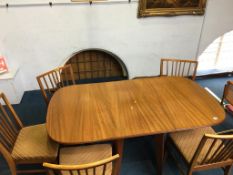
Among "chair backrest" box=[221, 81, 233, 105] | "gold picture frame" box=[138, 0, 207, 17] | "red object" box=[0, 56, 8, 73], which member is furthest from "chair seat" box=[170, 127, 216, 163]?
"red object" box=[0, 56, 8, 73]

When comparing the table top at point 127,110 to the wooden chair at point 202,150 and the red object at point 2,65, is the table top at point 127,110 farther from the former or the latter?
the red object at point 2,65

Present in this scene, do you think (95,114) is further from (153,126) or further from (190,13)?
(190,13)

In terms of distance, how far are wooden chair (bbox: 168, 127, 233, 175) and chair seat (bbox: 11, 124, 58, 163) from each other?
1017mm

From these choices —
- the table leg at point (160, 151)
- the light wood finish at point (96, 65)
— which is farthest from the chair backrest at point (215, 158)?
the light wood finish at point (96, 65)

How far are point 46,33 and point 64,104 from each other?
1.53 metres

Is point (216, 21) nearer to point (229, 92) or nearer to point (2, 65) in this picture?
point (229, 92)

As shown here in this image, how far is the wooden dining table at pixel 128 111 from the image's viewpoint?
1.41 meters

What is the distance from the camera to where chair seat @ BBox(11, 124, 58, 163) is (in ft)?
5.09

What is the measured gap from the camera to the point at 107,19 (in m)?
2.86

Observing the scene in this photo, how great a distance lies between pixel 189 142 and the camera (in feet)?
5.40

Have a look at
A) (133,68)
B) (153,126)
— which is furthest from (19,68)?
(153,126)

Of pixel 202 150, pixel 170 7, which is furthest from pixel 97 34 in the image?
pixel 202 150

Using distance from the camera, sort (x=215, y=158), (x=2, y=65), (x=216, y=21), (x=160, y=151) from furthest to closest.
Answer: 1. (x=216, y=21)
2. (x=2, y=65)
3. (x=160, y=151)
4. (x=215, y=158)

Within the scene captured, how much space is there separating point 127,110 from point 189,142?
586mm
